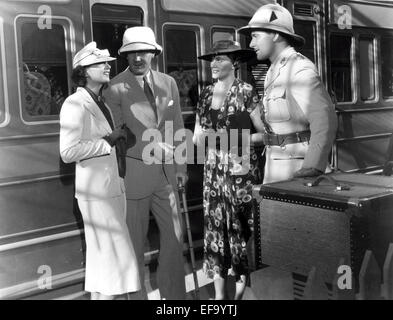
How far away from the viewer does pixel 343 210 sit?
230 centimetres

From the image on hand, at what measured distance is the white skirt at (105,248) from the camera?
3.22 m

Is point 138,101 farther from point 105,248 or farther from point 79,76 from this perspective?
point 105,248

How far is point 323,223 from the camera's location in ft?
7.80

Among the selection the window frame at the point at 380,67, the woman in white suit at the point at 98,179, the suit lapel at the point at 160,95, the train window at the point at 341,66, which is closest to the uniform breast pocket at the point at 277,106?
the suit lapel at the point at 160,95

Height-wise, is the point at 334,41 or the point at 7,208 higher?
the point at 334,41

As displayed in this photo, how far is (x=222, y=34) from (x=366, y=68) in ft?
7.56

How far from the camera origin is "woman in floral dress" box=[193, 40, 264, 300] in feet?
11.9

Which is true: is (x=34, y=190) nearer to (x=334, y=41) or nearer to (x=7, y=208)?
(x=7, y=208)

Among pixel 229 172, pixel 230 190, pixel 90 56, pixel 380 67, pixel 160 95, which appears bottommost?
pixel 230 190

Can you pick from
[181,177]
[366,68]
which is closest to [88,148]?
[181,177]

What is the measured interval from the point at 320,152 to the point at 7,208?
1825mm
